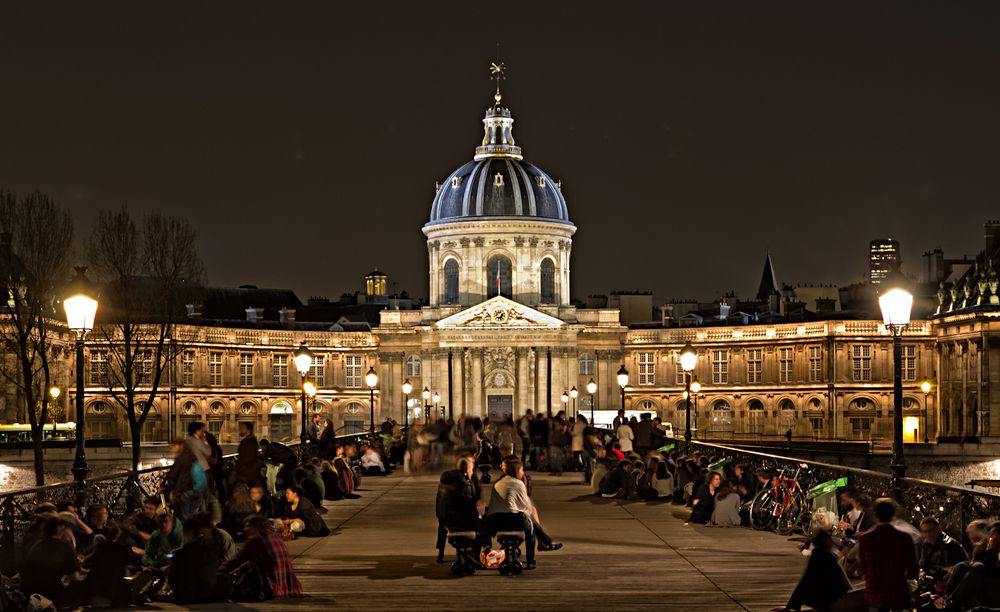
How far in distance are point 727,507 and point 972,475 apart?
47.7m

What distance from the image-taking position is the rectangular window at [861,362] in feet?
344

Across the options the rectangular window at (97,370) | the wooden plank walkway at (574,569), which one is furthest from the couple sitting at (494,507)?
the rectangular window at (97,370)

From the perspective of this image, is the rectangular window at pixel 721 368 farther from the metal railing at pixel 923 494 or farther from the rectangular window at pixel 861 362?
the metal railing at pixel 923 494

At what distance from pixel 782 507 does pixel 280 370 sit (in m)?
85.4

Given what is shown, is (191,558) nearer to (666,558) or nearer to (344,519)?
(666,558)

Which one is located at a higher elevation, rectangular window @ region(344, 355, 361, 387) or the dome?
the dome

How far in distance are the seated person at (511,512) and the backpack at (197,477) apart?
193 inches

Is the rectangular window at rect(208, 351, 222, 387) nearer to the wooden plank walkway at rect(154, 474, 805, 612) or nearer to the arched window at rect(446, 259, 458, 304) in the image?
the arched window at rect(446, 259, 458, 304)

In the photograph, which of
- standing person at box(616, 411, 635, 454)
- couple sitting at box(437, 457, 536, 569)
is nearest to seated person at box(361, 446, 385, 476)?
standing person at box(616, 411, 635, 454)

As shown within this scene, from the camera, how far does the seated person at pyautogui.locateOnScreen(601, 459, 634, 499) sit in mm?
37812

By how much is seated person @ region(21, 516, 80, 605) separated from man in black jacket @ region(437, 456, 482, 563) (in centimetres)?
603

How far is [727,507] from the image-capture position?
1187 inches

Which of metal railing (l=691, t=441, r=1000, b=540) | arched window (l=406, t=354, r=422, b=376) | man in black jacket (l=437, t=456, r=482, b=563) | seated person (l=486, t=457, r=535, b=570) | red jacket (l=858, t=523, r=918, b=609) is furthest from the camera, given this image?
arched window (l=406, t=354, r=422, b=376)

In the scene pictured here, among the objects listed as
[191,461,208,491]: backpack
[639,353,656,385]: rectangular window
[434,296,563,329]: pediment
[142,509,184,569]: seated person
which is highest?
[434,296,563,329]: pediment
